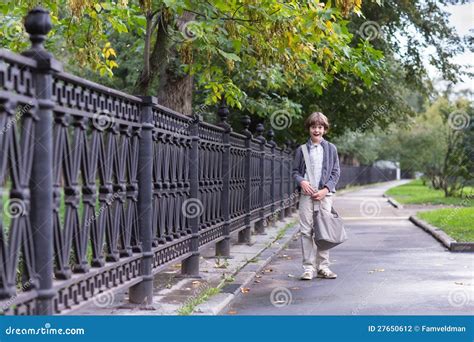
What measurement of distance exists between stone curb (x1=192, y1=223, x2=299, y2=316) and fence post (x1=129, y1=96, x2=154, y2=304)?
469 mm

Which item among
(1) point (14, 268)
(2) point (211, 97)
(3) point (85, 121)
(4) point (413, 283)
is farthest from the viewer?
(2) point (211, 97)

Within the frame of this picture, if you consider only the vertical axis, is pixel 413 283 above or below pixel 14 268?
below

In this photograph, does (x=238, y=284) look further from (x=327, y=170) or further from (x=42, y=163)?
(x=42, y=163)

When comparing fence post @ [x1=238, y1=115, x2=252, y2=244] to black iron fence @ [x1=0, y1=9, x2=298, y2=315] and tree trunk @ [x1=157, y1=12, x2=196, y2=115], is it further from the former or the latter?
black iron fence @ [x1=0, y1=9, x2=298, y2=315]

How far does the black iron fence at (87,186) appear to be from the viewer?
4.02 metres

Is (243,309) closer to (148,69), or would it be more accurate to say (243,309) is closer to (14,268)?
A: (14,268)

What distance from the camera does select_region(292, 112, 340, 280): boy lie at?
8.64 m

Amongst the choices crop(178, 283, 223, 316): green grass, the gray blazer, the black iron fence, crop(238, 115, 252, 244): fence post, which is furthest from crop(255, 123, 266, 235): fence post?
crop(178, 283, 223, 316): green grass

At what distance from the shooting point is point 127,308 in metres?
6.20

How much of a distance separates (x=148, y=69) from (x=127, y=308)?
4.60 meters

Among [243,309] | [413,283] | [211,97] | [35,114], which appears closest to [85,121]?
[35,114]

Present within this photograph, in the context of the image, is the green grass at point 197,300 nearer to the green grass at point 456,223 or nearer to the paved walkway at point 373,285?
the paved walkway at point 373,285

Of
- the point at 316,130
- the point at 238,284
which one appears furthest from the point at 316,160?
the point at 238,284

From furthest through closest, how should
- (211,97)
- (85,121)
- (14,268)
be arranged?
(211,97) → (85,121) → (14,268)
